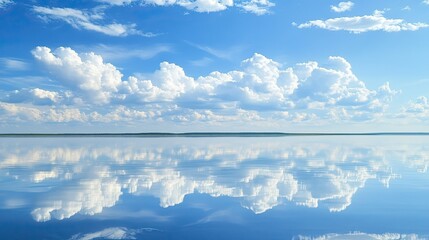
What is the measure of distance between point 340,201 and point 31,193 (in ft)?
44.6

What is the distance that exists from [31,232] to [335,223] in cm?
911

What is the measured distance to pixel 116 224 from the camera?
1283cm

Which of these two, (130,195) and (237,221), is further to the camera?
(130,195)

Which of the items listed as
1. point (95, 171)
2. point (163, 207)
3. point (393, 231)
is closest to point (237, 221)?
point (163, 207)

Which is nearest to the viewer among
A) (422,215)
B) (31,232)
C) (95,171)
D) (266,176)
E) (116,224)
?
(31,232)

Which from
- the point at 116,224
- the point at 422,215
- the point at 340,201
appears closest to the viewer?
the point at 116,224

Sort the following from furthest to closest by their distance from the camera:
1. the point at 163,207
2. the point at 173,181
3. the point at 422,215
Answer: the point at 173,181
the point at 163,207
the point at 422,215

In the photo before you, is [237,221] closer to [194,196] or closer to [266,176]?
[194,196]

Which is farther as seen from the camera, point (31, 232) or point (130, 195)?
point (130, 195)

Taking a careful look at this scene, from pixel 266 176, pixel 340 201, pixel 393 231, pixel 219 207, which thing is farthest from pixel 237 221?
pixel 266 176

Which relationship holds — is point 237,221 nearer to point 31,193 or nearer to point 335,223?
point 335,223

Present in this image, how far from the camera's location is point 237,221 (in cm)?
1339

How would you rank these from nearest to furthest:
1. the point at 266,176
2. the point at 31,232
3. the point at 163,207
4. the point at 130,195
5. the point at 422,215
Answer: the point at 31,232 → the point at 422,215 → the point at 163,207 → the point at 130,195 → the point at 266,176

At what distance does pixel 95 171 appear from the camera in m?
28.5
